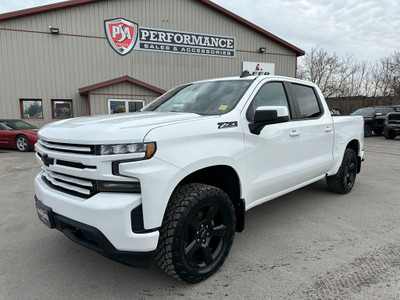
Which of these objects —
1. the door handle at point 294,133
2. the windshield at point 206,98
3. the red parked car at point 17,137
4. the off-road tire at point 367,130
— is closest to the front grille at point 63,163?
the windshield at point 206,98

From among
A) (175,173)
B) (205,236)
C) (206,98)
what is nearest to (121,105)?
(206,98)

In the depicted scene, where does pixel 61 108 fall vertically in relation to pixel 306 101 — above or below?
below

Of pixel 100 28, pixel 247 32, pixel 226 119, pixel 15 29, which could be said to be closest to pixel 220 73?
pixel 247 32

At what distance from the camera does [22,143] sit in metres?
11.2

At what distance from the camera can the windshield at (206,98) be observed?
3.08 m

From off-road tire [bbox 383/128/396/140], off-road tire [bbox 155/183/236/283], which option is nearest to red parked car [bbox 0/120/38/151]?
off-road tire [bbox 155/183/236/283]

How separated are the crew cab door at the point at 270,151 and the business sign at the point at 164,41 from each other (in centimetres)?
1402

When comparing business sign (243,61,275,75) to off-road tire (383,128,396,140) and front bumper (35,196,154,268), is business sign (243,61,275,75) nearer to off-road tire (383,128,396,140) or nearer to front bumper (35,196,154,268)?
off-road tire (383,128,396,140)

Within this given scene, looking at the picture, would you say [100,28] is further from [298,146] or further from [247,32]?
[298,146]

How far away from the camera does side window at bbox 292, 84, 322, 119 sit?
13.0 feet

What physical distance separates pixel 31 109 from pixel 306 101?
14.7m

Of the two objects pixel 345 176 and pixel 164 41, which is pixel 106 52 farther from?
pixel 345 176

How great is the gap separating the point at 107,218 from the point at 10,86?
50.3 feet

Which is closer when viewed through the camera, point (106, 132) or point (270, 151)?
point (106, 132)
